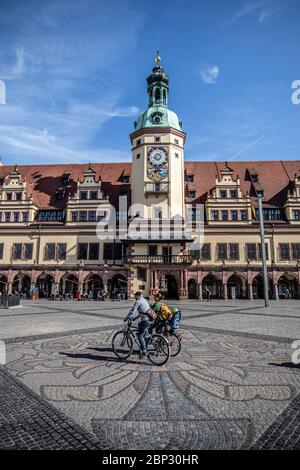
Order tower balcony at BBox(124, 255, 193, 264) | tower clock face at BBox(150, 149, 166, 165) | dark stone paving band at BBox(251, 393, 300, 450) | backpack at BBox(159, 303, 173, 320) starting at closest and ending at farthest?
dark stone paving band at BBox(251, 393, 300, 450)
backpack at BBox(159, 303, 173, 320)
tower balcony at BBox(124, 255, 193, 264)
tower clock face at BBox(150, 149, 166, 165)

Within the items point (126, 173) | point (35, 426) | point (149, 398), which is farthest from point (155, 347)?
point (126, 173)

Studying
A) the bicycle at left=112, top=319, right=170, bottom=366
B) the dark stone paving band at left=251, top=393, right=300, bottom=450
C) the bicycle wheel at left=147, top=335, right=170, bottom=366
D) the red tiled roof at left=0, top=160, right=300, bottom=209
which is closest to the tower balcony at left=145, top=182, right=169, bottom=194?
the red tiled roof at left=0, top=160, right=300, bottom=209

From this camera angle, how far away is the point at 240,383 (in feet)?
19.3

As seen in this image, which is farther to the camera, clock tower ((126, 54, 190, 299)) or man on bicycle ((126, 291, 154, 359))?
clock tower ((126, 54, 190, 299))

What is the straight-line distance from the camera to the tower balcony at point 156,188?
1433 inches

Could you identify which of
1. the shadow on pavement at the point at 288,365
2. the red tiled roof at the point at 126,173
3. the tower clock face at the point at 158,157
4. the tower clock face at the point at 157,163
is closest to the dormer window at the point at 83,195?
the red tiled roof at the point at 126,173

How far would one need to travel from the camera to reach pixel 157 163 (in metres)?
37.0

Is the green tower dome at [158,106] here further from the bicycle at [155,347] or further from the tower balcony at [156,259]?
the bicycle at [155,347]

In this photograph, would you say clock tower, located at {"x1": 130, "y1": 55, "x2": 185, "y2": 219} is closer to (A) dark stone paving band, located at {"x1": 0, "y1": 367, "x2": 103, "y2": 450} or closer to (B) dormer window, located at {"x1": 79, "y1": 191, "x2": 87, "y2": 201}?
(B) dormer window, located at {"x1": 79, "y1": 191, "x2": 87, "y2": 201}

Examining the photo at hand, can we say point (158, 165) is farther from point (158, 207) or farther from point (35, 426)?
point (35, 426)

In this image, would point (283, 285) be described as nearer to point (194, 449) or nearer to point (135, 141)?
point (135, 141)

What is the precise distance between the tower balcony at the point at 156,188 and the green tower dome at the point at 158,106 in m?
7.07

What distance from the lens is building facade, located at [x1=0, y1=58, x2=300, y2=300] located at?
34656mm

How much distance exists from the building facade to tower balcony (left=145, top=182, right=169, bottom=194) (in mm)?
116
